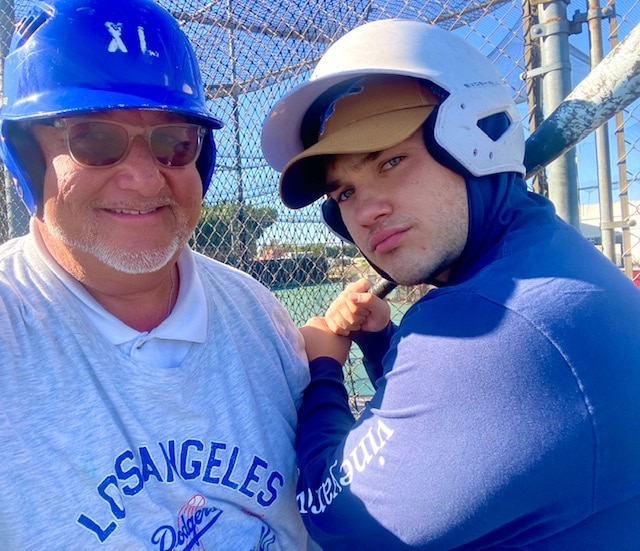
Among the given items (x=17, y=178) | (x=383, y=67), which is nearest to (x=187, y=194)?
(x=17, y=178)

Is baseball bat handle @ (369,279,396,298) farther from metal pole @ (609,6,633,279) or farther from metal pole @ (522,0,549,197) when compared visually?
metal pole @ (609,6,633,279)

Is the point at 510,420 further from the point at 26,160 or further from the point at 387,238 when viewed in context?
the point at 26,160

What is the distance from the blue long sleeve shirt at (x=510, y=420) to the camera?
3.33 feet

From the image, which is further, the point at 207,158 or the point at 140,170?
the point at 207,158

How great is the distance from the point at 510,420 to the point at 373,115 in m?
0.87

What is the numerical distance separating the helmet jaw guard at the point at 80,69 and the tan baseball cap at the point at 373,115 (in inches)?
16.1

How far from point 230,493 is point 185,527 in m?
0.14

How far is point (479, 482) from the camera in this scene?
1028mm

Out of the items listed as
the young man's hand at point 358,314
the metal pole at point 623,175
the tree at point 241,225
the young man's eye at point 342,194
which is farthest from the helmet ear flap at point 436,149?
the tree at point 241,225

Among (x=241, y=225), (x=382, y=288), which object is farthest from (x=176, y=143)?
(x=241, y=225)

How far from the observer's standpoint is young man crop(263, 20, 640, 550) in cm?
102

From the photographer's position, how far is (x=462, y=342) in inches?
43.7

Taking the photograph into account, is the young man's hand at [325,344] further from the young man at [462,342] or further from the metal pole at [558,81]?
the metal pole at [558,81]

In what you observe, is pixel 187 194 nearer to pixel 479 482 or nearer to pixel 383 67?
pixel 383 67
